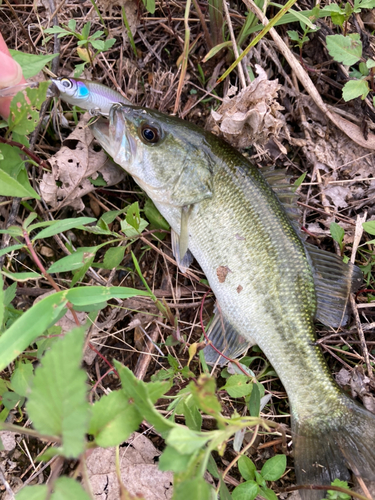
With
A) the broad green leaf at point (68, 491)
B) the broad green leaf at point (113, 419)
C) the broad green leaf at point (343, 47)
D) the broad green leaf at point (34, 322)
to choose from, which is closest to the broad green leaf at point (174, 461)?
the broad green leaf at point (113, 419)

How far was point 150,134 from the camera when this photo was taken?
2844mm

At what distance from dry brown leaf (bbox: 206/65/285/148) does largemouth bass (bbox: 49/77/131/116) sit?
85 centimetres

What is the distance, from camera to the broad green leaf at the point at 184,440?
1.43 metres

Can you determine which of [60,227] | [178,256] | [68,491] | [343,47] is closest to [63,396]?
[68,491]

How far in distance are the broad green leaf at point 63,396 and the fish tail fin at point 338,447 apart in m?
2.05

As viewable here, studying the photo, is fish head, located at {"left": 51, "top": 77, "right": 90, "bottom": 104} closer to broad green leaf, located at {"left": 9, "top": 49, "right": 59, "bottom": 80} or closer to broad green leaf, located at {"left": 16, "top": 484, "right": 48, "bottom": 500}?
broad green leaf, located at {"left": 9, "top": 49, "right": 59, "bottom": 80}

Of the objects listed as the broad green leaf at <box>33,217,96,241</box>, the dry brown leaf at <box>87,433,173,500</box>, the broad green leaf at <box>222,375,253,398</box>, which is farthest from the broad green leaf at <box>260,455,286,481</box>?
the broad green leaf at <box>33,217,96,241</box>

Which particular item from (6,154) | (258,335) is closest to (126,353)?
(258,335)

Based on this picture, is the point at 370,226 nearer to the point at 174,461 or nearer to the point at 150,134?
the point at 150,134

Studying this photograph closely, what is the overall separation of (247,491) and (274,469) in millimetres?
232

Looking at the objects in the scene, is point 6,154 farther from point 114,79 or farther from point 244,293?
point 244,293

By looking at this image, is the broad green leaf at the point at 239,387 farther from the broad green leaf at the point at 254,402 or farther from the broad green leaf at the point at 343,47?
the broad green leaf at the point at 343,47

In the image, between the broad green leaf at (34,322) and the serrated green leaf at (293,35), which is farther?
the serrated green leaf at (293,35)

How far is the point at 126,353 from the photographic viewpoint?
10.3ft
